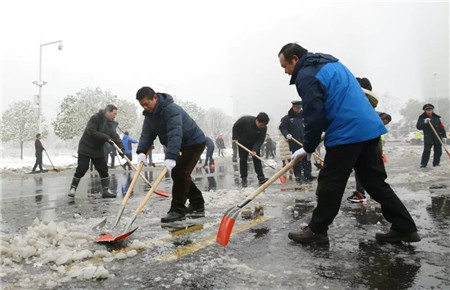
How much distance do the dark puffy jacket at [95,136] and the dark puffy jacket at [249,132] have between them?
326cm

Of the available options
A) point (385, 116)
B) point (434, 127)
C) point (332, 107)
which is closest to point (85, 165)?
point (332, 107)

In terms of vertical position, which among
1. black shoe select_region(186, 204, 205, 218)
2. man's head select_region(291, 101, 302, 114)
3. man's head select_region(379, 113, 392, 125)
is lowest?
black shoe select_region(186, 204, 205, 218)

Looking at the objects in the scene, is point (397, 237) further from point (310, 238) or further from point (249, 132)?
point (249, 132)

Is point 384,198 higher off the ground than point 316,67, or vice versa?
point 316,67

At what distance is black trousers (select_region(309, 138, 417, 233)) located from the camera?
2.76 meters

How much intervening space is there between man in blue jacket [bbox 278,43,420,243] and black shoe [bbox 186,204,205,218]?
163cm

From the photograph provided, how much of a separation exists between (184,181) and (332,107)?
2.13 meters

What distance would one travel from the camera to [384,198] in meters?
2.88

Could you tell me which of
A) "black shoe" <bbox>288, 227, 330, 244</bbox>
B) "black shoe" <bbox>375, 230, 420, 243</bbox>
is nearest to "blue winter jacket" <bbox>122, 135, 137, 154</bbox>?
"black shoe" <bbox>288, 227, 330, 244</bbox>

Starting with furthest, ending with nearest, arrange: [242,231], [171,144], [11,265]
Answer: [171,144], [242,231], [11,265]

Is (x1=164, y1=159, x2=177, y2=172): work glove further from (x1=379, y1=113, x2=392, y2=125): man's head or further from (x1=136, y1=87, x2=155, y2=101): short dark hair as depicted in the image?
(x1=379, y1=113, x2=392, y2=125): man's head

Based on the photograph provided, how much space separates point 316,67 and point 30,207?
17.0 ft

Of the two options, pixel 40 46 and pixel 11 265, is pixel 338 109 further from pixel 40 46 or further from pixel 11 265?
pixel 40 46

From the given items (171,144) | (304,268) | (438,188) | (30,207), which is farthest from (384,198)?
(30,207)
